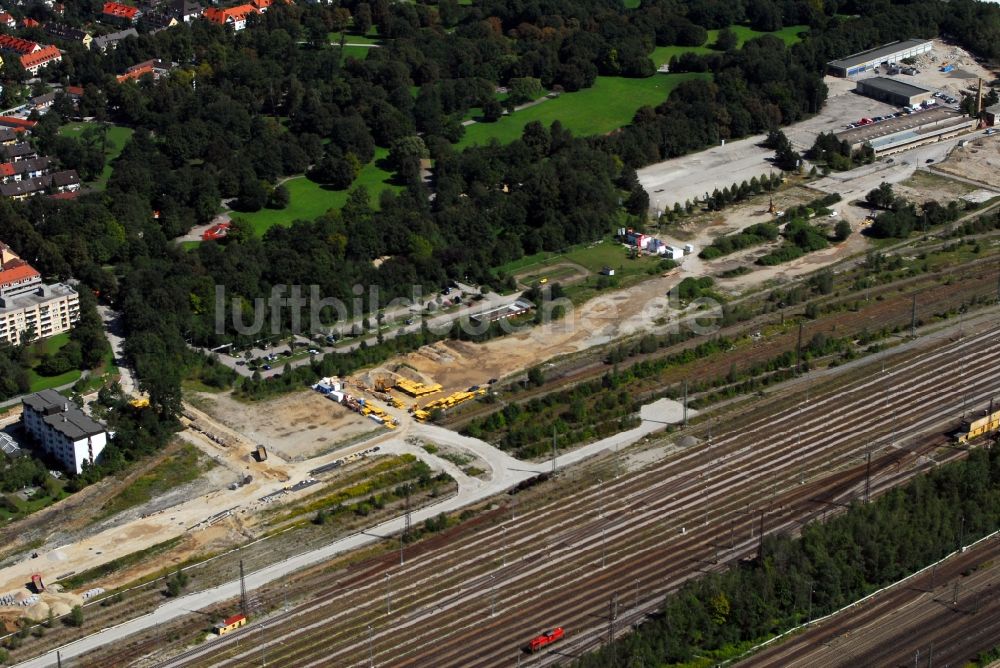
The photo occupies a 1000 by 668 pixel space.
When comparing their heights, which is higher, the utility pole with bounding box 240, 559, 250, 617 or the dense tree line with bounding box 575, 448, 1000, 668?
the dense tree line with bounding box 575, 448, 1000, 668

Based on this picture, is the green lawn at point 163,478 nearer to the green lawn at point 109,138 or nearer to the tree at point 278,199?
the tree at point 278,199

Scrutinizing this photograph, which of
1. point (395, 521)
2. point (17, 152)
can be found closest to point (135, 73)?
point (17, 152)

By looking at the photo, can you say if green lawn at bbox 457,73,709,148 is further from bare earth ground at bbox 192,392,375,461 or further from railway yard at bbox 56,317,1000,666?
railway yard at bbox 56,317,1000,666

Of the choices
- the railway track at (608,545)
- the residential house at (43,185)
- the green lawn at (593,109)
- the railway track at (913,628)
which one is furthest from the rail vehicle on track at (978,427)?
the residential house at (43,185)

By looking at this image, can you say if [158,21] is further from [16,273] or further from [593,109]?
[16,273]

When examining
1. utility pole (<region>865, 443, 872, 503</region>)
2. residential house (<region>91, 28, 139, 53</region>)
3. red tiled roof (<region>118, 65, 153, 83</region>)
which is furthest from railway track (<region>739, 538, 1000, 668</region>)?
residential house (<region>91, 28, 139, 53</region>)
